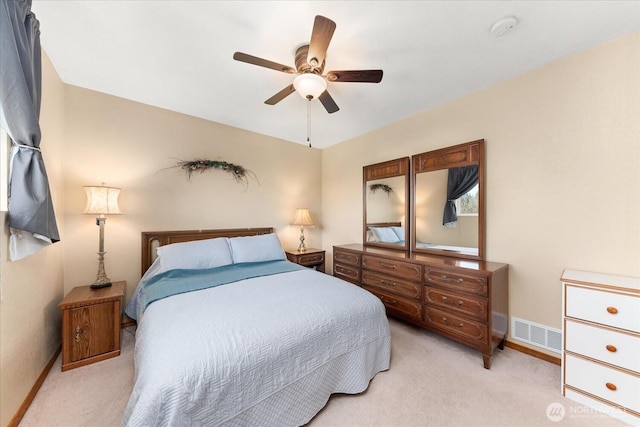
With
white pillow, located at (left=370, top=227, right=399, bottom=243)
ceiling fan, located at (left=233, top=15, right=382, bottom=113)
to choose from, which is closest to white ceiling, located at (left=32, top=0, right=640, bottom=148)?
ceiling fan, located at (left=233, top=15, right=382, bottom=113)

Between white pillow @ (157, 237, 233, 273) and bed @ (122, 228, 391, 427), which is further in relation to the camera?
white pillow @ (157, 237, 233, 273)

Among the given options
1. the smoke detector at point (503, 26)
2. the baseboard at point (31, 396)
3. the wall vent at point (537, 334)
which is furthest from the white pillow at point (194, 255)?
the smoke detector at point (503, 26)

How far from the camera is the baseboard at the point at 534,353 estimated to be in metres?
2.09

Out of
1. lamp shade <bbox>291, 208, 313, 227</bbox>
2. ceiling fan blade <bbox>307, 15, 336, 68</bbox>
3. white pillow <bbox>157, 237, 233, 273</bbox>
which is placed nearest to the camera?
ceiling fan blade <bbox>307, 15, 336, 68</bbox>

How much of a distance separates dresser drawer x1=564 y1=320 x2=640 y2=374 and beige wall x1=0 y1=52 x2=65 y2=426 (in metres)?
3.66

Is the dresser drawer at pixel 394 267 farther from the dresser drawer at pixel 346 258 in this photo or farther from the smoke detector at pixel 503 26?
the smoke detector at pixel 503 26

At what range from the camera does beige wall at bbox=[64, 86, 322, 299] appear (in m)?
2.51

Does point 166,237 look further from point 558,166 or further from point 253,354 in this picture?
point 558,166

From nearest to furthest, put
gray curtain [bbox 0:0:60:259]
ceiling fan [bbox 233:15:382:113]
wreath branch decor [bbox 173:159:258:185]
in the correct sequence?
1. gray curtain [bbox 0:0:60:259]
2. ceiling fan [bbox 233:15:382:113]
3. wreath branch decor [bbox 173:159:258:185]

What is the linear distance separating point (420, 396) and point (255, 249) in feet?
7.13

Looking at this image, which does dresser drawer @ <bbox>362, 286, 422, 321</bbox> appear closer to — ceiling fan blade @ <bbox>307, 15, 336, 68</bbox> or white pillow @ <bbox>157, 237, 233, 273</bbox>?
white pillow @ <bbox>157, 237, 233, 273</bbox>

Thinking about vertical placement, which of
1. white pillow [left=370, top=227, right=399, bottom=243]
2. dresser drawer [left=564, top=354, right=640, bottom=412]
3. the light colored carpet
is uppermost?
white pillow [left=370, top=227, right=399, bottom=243]

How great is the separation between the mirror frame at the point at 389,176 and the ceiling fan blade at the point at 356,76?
1.64m

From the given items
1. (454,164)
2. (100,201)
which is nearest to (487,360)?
(454,164)
